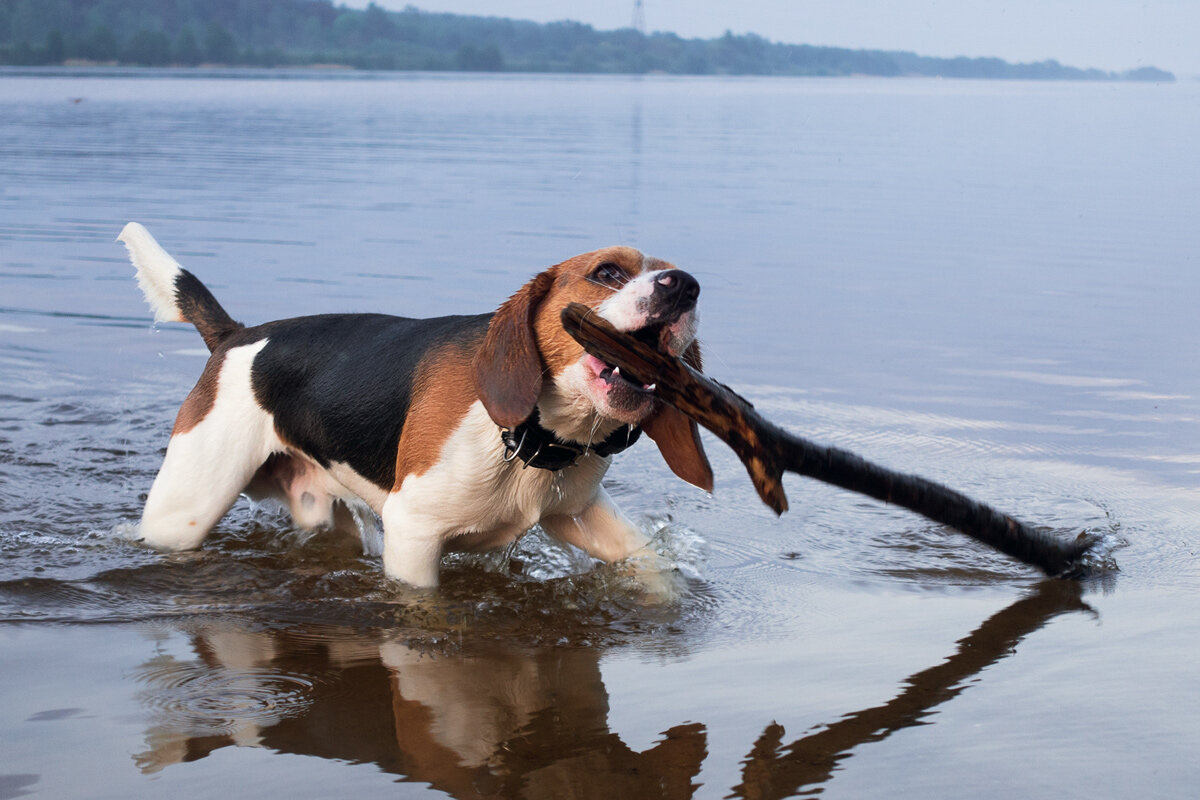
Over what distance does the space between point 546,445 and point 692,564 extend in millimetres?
1342

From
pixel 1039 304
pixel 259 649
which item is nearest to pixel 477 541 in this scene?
pixel 259 649

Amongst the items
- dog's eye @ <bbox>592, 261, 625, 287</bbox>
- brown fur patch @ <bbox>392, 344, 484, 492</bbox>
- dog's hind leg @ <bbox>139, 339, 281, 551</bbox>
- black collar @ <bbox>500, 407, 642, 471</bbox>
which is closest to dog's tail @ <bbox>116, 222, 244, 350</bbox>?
dog's hind leg @ <bbox>139, 339, 281, 551</bbox>

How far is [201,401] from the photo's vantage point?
5.45 m

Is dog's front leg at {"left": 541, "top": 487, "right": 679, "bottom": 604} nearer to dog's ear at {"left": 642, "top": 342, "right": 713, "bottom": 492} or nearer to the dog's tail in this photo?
dog's ear at {"left": 642, "top": 342, "right": 713, "bottom": 492}

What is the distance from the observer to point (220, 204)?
16.8 metres

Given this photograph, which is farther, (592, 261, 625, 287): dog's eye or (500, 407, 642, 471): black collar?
(500, 407, 642, 471): black collar

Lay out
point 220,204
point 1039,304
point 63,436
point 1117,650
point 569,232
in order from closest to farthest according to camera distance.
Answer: point 1117,650 < point 63,436 < point 1039,304 < point 569,232 < point 220,204

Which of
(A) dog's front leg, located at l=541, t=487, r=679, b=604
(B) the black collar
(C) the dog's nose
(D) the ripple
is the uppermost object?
(C) the dog's nose

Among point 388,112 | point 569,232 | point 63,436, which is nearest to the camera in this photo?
point 63,436

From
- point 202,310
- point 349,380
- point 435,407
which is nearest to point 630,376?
point 435,407

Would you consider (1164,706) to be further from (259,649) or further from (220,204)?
(220,204)

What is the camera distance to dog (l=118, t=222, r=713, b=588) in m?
4.32

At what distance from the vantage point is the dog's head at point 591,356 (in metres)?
4.09

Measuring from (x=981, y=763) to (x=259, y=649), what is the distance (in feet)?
8.15
